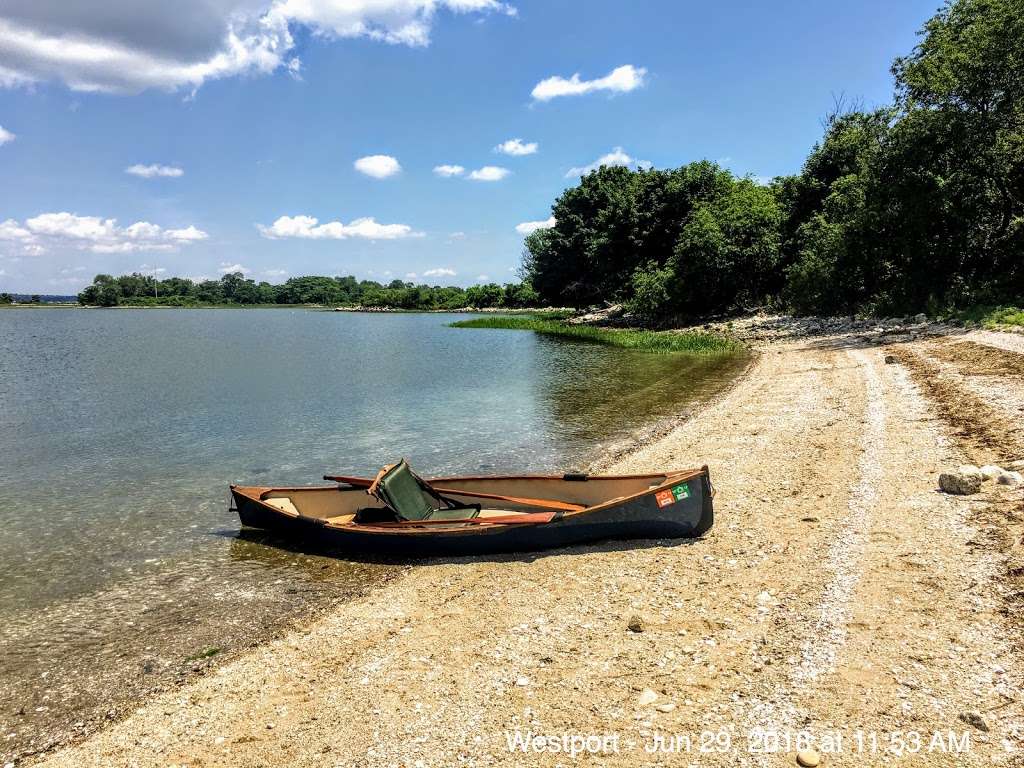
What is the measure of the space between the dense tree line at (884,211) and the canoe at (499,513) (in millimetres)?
30476

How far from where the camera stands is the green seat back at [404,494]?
10500 millimetres

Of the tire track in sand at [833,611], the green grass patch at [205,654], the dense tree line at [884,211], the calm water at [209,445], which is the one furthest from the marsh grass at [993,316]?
the green grass patch at [205,654]

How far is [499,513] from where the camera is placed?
453 inches

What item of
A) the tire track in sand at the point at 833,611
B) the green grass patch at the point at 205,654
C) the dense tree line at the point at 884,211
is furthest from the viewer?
the dense tree line at the point at 884,211

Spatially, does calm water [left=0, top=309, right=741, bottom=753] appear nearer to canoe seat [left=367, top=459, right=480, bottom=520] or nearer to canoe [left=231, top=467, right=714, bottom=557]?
canoe [left=231, top=467, right=714, bottom=557]

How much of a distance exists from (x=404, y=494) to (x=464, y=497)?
1.39m

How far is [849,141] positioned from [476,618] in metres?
55.5

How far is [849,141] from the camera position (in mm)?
48750

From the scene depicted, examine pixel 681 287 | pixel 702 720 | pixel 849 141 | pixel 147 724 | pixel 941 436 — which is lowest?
pixel 147 724

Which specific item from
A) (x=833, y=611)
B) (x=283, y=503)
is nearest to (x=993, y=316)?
(x=833, y=611)

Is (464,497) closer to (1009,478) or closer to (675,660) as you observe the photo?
(675,660)

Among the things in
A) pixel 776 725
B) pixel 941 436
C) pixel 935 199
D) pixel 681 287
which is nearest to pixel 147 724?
pixel 776 725

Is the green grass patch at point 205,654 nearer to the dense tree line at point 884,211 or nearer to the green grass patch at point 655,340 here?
the dense tree line at point 884,211

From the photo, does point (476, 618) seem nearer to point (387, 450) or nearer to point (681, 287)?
point (387, 450)
